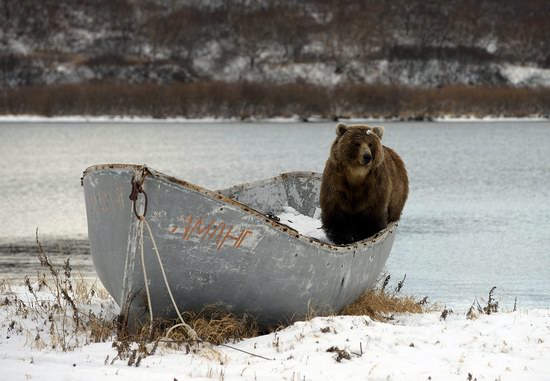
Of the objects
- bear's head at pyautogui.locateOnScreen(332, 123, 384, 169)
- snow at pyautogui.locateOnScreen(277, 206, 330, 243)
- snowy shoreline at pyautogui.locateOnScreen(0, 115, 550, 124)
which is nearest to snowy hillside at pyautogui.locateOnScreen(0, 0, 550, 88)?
snowy shoreline at pyautogui.locateOnScreen(0, 115, 550, 124)

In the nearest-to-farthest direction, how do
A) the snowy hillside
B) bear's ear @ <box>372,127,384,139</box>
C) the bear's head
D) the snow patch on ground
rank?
the bear's head < bear's ear @ <box>372,127,384,139</box> < the snow patch on ground < the snowy hillside

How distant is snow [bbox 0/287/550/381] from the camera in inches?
277

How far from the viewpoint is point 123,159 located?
44219 millimetres

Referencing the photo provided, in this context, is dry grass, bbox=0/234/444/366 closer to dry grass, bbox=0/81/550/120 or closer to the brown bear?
the brown bear

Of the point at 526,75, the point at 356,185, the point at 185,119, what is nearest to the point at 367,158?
the point at 356,185

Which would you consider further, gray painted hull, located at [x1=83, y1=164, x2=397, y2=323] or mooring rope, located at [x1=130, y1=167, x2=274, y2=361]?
gray painted hull, located at [x1=83, y1=164, x2=397, y2=323]

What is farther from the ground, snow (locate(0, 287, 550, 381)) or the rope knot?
the rope knot

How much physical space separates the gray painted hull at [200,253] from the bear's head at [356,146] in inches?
36.4

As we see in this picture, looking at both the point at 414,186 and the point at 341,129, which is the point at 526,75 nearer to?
the point at 414,186

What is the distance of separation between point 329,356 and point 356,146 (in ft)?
8.60

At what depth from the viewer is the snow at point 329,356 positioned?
23.1 feet

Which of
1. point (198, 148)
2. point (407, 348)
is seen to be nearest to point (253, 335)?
point (407, 348)

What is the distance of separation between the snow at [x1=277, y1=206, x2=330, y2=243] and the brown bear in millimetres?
398

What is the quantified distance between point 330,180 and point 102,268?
2483 millimetres
